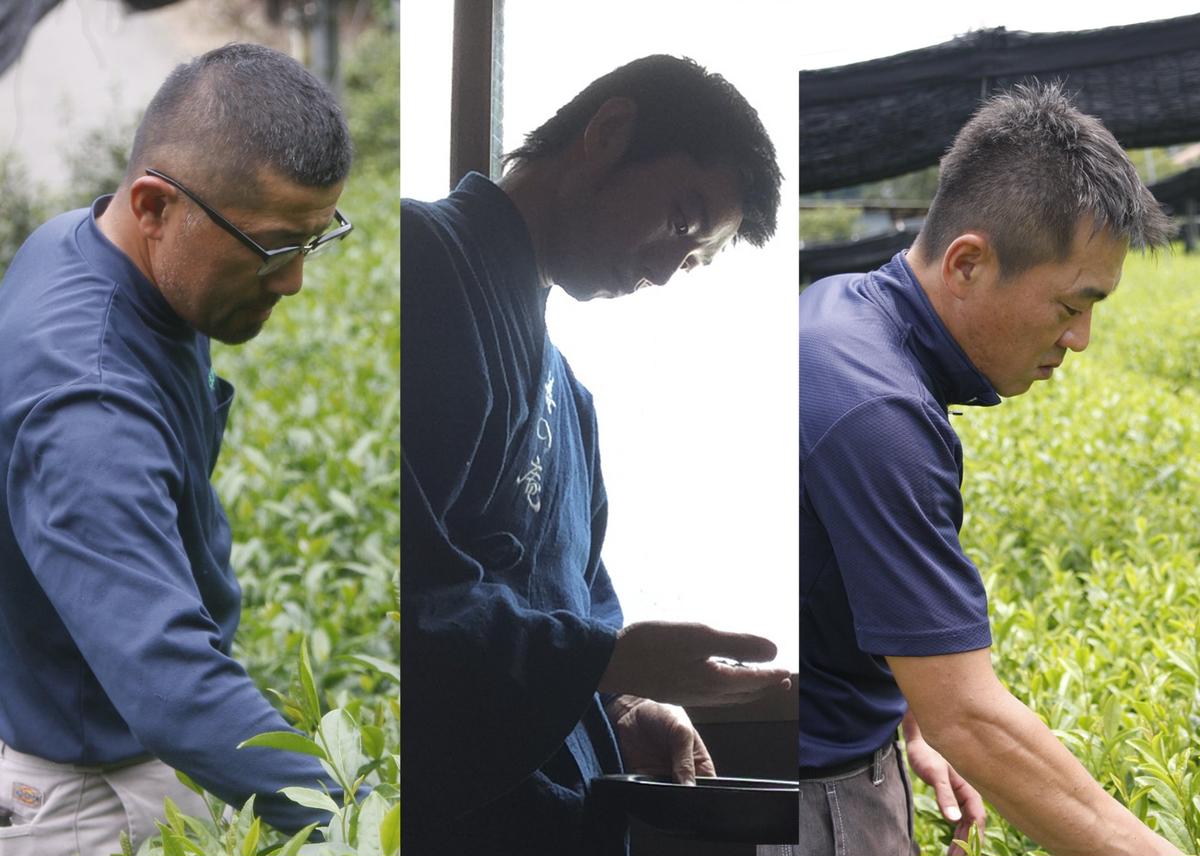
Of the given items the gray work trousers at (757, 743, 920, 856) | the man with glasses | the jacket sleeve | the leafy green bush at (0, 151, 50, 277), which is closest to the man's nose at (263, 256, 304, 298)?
the man with glasses

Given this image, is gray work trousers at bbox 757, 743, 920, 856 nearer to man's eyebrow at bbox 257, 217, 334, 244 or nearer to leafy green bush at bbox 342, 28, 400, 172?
man's eyebrow at bbox 257, 217, 334, 244

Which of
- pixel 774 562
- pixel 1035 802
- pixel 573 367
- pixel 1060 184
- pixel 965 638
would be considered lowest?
pixel 1035 802

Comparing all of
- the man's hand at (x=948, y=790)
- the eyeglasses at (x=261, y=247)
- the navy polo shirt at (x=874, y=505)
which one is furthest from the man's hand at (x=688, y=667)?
the eyeglasses at (x=261, y=247)

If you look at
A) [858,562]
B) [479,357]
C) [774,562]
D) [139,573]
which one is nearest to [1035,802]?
[858,562]

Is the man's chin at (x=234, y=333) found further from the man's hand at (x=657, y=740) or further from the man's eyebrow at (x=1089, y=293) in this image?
the man's eyebrow at (x=1089, y=293)

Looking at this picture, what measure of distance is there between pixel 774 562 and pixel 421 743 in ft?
1.82

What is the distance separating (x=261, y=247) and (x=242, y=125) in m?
0.22

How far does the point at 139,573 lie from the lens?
2.10 metres

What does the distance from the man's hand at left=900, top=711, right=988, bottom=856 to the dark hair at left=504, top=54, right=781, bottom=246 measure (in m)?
1.27

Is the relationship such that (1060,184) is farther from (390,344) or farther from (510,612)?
(390,344)

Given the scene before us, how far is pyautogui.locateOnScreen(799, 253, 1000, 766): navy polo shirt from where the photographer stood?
198cm

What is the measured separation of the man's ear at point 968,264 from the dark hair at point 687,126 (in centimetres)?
49

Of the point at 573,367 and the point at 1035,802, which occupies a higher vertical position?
the point at 573,367

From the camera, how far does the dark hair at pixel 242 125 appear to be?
2391mm
